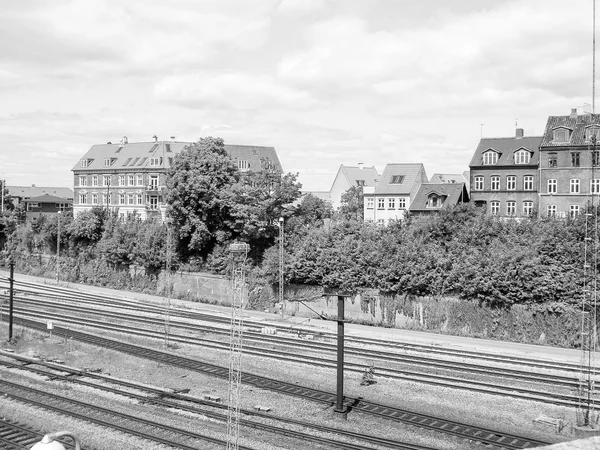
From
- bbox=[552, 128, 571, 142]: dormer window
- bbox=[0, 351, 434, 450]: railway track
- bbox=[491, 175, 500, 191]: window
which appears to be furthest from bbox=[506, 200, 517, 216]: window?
bbox=[0, 351, 434, 450]: railway track

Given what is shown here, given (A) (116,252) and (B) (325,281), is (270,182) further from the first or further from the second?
(A) (116,252)

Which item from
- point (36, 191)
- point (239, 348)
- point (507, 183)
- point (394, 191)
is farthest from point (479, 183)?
Result: point (36, 191)

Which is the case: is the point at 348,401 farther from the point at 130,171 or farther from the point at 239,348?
the point at 130,171

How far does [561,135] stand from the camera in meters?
58.6

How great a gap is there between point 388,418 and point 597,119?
48.5m

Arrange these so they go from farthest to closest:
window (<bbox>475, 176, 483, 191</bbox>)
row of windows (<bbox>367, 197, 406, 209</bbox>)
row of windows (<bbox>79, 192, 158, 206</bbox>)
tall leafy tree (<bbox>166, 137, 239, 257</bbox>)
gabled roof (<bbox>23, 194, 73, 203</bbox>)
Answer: gabled roof (<bbox>23, 194, 73, 203</bbox>) < row of windows (<bbox>79, 192, 158, 206</bbox>) < row of windows (<bbox>367, 197, 406, 209</bbox>) < window (<bbox>475, 176, 483, 191</bbox>) < tall leafy tree (<bbox>166, 137, 239, 257</bbox>)

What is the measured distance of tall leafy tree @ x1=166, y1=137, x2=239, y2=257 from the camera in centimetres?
5050

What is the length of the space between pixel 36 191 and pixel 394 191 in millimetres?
92754

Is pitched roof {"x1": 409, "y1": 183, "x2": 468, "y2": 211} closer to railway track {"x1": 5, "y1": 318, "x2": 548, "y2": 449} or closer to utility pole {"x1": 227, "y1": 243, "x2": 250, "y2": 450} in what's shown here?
railway track {"x1": 5, "y1": 318, "x2": 548, "y2": 449}

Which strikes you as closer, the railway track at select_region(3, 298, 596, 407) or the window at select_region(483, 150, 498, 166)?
the railway track at select_region(3, 298, 596, 407)

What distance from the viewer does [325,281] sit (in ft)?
146

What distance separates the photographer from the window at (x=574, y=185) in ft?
189

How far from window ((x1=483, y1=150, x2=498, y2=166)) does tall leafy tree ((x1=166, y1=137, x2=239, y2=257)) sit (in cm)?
2792

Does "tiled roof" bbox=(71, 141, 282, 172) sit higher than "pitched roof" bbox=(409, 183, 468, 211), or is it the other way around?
"tiled roof" bbox=(71, 141, 282, 172)
